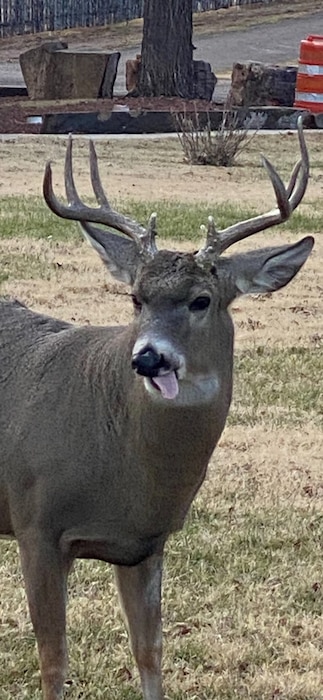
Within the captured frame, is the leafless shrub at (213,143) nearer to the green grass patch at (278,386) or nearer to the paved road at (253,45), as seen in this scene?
the green grass patch at (278,386)

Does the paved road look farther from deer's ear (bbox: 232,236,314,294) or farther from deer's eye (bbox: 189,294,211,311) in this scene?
deer's eye (bbox: 189,294,211,311)

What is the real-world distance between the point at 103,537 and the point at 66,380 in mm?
566

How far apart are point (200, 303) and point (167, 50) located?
1854 cm

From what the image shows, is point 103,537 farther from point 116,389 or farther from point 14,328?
point 14,328

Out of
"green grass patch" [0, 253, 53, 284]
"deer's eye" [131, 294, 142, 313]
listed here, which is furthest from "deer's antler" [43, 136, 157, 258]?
"green grass patch" [0, 253, 53, 284]

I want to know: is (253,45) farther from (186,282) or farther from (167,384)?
(167,384)

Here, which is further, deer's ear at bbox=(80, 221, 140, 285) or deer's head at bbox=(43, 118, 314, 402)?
deer's ear at bbox=(80, 221, 140, 285)

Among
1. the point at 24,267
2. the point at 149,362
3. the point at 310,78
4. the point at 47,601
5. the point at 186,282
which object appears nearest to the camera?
the point at 149,362

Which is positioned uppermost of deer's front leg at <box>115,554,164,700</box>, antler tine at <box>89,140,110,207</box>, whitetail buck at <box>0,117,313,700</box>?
antler tine at <box>89,140,110,207</box>

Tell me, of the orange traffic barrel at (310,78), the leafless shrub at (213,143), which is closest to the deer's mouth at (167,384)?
the leafless shrub at (213,143)

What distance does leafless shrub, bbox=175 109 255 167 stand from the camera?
17.3 metres

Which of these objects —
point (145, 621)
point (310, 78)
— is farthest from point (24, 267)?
point (310, 78)

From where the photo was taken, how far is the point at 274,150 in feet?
62.2

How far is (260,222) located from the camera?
183 inches
